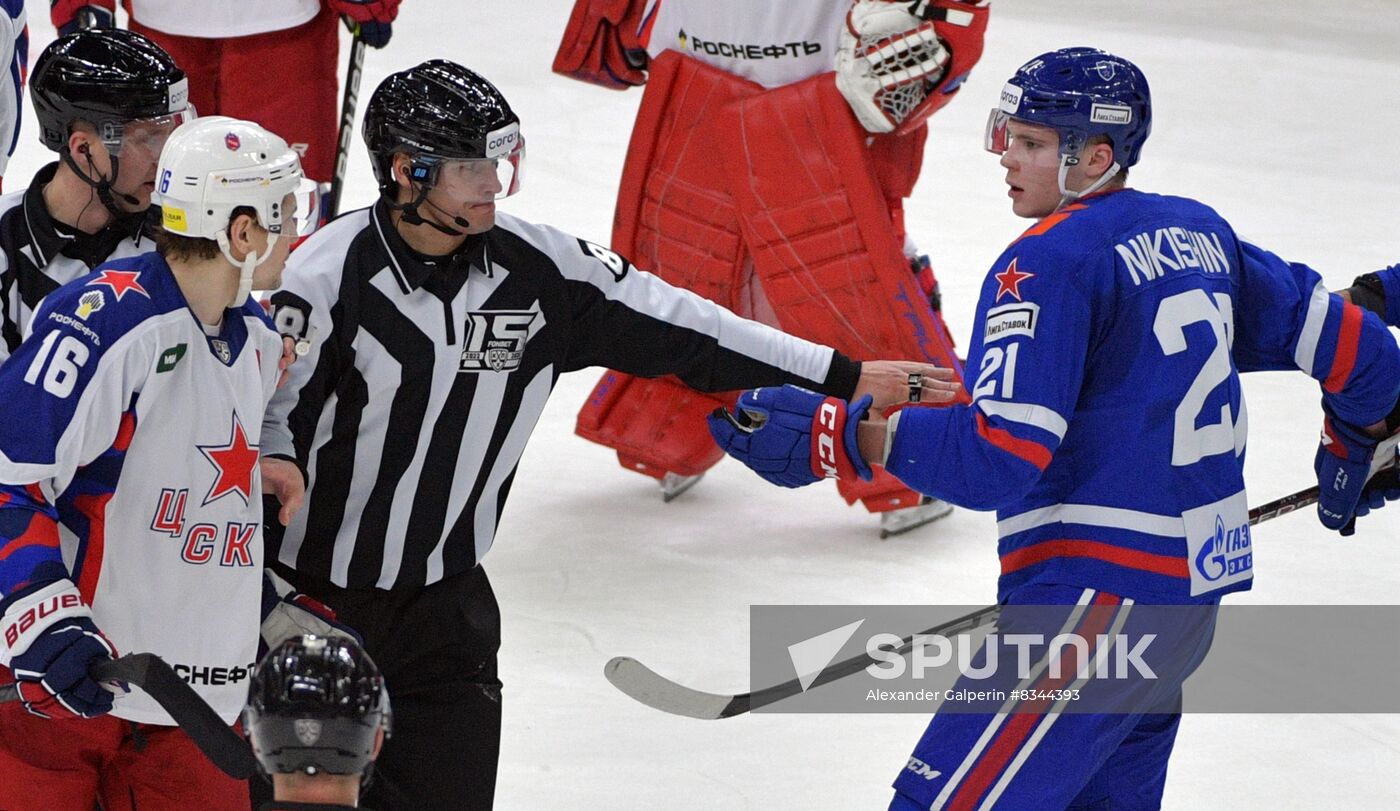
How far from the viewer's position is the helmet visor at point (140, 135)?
2648mm

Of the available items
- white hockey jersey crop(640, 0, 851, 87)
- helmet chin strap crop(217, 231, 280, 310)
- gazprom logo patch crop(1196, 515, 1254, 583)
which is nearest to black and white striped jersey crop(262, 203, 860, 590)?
helmet chin strap crop(217, 231, 280, 310)

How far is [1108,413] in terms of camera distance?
8.27 ft

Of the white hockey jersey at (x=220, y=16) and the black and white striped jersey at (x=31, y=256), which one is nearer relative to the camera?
the black and white striped jersey at (x=31, y=256)

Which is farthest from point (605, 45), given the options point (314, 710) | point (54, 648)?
point (314, 710)

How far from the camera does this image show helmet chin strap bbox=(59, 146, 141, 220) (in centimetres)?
263

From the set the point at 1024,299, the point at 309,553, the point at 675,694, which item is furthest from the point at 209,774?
the point at 1024,299

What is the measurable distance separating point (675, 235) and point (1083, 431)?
2099mm

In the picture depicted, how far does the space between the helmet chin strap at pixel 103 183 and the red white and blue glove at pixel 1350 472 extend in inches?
70.7

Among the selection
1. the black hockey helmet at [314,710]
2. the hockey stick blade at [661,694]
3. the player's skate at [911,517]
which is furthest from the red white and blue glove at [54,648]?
the player's skate at [911,517]

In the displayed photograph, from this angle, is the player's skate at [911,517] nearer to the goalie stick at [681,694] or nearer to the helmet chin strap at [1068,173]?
the goalie stick at [681,694]

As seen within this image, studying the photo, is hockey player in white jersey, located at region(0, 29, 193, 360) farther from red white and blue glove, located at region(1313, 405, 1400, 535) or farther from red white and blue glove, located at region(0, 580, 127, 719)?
red white and blue glove, located at region(1313, 405, 1400, 535)

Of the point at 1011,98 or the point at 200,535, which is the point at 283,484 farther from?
the point at 1011,98

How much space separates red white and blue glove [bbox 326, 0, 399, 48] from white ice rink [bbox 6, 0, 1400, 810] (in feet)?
0.70

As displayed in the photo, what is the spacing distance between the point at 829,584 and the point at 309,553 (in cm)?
182
